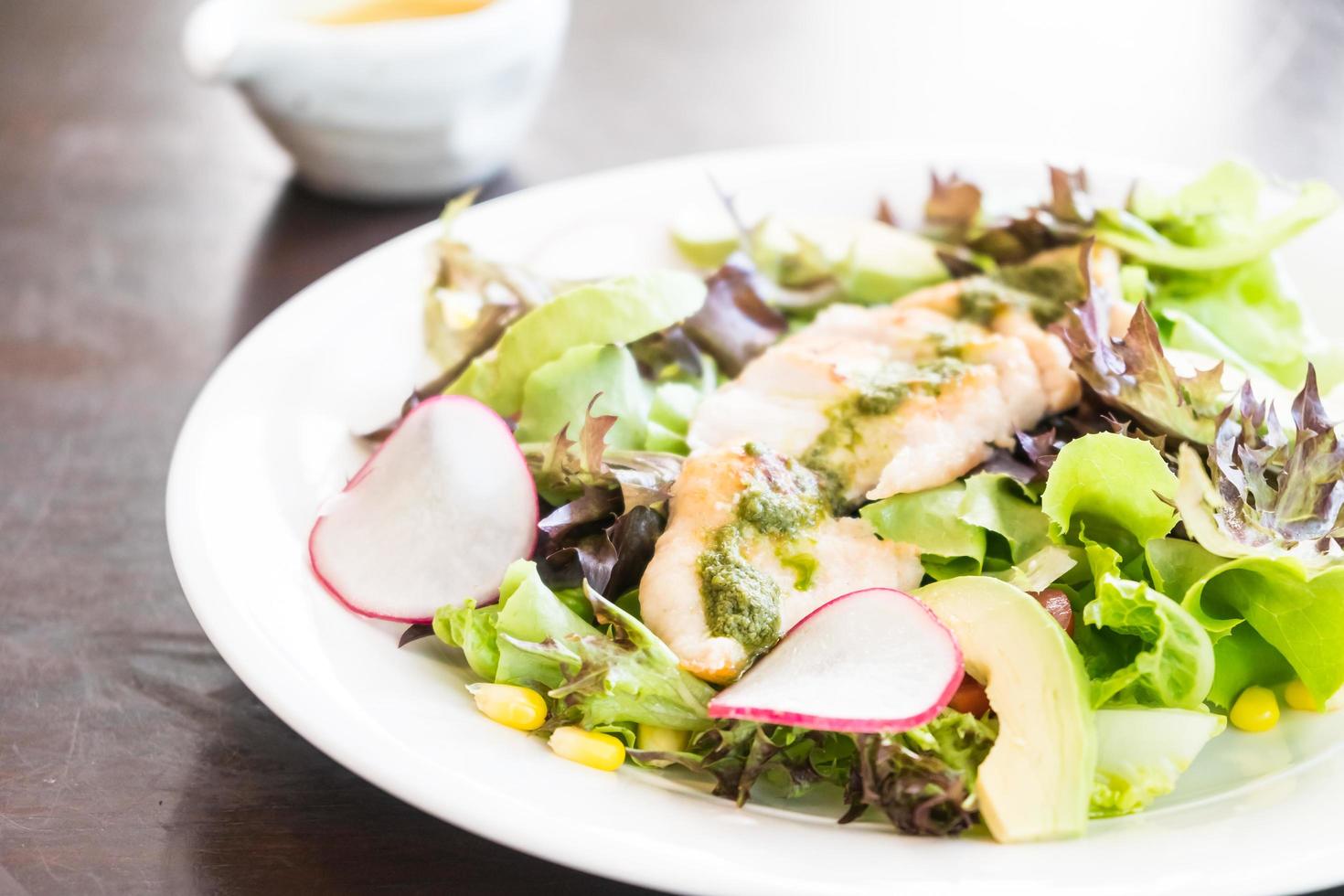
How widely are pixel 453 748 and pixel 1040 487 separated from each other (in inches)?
52.8

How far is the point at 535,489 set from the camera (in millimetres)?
2672

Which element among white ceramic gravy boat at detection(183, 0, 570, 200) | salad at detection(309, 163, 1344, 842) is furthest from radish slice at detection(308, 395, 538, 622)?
white ceramic gravy boat at detection(183, 0, 570, 200)

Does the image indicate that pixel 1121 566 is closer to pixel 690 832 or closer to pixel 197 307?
pixel 690 832

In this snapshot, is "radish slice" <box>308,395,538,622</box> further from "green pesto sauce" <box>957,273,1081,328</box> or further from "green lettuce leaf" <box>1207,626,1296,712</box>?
"green lettuce leaf" <box>1207,626,1296,712</box>

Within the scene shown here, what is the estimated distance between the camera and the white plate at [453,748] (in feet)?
6.07

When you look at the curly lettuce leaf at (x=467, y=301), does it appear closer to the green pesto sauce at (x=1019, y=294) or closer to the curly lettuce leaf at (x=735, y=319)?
the curly lettuce leaf at (x=735, y=319)

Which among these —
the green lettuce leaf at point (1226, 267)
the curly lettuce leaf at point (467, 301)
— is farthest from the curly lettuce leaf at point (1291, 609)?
the curly lettuce leaf at point (467, 301)

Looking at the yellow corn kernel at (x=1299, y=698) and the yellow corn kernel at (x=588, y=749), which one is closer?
the yellow corn kernel at (x=588, y=749)

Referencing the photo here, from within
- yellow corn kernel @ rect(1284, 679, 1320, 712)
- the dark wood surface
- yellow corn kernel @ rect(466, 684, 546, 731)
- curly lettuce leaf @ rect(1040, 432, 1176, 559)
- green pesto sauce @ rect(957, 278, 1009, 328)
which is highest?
curly lettuce leaf @ rect(1040, 432, 1176, 559)

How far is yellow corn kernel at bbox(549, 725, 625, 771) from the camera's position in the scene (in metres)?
2.16

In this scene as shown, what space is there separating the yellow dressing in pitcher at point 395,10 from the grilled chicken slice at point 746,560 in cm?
280

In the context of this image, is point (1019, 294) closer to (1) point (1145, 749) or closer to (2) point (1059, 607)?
(2) point (1059, 607)

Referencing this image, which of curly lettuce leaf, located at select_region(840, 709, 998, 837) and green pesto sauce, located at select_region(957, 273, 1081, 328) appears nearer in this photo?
curly lettuce leaf, located at select_region(840, 709, 998, 837)

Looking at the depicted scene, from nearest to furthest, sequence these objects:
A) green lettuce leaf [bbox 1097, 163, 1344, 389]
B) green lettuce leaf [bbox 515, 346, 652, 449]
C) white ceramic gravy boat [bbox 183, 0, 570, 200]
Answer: green lettuce leaf [bbox 515, 346, 652, 449]
green lettuce leaf [bbox 1097, 163, 1344, 389]
white ceramic gravy boat [bbox 183, 0, 570, 200]
